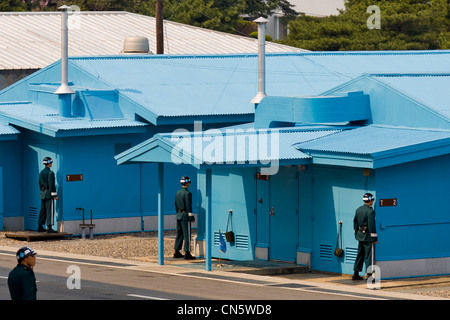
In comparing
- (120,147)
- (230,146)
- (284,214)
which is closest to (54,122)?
(120,147)

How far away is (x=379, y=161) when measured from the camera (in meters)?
22.1

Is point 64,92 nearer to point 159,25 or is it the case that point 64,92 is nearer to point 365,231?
point 159,25

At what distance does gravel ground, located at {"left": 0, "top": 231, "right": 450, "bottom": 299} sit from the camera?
26.8 meters

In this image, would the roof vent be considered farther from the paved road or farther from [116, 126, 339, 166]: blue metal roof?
the paved road

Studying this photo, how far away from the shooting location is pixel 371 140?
2345 cm

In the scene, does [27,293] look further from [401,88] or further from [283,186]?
[401,88]

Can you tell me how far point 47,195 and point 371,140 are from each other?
9874 mm

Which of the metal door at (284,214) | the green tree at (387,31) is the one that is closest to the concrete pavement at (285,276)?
the metal door at (284,214)

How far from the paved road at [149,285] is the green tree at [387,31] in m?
46.1

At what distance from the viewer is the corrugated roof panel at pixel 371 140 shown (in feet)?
73.9

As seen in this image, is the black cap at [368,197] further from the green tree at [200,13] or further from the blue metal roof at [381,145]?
the green tree at [200,13]

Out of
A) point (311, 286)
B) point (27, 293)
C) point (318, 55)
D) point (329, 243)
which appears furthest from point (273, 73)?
point (27, 293)

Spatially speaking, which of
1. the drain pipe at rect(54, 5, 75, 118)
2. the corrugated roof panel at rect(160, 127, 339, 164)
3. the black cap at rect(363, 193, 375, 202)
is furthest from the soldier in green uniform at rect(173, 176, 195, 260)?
the drain pipe at rect(54, 5, 75, 118)

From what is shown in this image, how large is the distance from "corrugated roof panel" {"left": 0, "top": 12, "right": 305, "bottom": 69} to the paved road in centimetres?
1882
